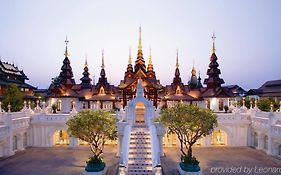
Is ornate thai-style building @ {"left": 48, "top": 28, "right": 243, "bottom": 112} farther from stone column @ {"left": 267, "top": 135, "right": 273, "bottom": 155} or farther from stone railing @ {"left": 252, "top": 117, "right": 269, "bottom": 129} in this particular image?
stone column @ {"left": 267, "top": 135, "right": 273, "bottom": 155}

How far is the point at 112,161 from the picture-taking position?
27.0 metres

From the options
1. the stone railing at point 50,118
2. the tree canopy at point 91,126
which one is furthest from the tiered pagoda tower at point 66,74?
the tree canopy at point 91,126

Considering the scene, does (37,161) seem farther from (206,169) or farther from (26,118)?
(206,169)

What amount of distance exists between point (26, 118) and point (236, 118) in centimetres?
2572

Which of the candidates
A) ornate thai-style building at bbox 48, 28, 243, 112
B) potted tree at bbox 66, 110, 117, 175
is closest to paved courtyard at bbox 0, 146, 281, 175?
potted tree at bbox 66, 110, 117, 175

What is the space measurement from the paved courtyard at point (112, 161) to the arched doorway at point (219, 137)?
6.36 feet

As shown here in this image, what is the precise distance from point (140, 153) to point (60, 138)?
50.2 feet

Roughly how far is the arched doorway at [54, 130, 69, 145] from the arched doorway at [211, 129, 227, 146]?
61.4ft

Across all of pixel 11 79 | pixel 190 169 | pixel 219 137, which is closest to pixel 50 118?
pixel 190 169

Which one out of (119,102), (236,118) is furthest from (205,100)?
(119,102)

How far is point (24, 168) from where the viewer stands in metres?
24.3

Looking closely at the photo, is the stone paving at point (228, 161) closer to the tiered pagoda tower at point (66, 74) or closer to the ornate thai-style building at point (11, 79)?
the tiered pagoda tower at point (66, 74)

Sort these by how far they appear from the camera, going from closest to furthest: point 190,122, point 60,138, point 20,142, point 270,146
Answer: point 190,122
point 270,146
point 20,142
point 60,138

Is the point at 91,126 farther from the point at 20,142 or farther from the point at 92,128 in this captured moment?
the point at 20,142
